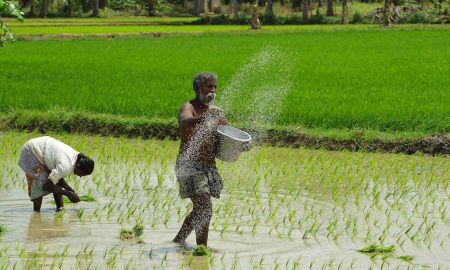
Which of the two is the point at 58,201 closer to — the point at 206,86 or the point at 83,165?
the point at 83,165

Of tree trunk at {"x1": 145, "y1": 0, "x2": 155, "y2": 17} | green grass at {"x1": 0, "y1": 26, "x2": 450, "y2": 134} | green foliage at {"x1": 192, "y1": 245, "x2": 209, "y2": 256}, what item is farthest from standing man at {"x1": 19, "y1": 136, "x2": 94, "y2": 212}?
tree trunk at {"x1": 145, "y1": 0, "x2": 155, "y2": 17}

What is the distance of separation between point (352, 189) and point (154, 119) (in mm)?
3323

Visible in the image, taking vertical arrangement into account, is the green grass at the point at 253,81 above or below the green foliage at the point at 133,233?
below

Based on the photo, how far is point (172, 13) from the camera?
56531 millimetres

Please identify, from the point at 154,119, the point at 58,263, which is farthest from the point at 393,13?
the point at 58,263

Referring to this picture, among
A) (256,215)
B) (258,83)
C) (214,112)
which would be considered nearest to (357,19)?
(258,83)

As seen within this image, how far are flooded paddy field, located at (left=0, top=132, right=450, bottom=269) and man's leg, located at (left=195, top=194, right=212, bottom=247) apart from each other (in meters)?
0.12

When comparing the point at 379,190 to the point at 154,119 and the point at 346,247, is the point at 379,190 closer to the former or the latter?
the point at 346,247

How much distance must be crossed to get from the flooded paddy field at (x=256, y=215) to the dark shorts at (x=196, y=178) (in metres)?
0.35

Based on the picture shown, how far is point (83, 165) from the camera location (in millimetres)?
6113

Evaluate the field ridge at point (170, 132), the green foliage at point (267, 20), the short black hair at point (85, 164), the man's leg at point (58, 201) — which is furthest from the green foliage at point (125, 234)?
the green foliage at point (267, 20)

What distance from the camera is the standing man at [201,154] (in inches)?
206

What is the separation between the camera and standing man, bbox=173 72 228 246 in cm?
524

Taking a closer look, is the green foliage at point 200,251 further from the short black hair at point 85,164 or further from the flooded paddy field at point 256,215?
the short black hair at point 85,164
